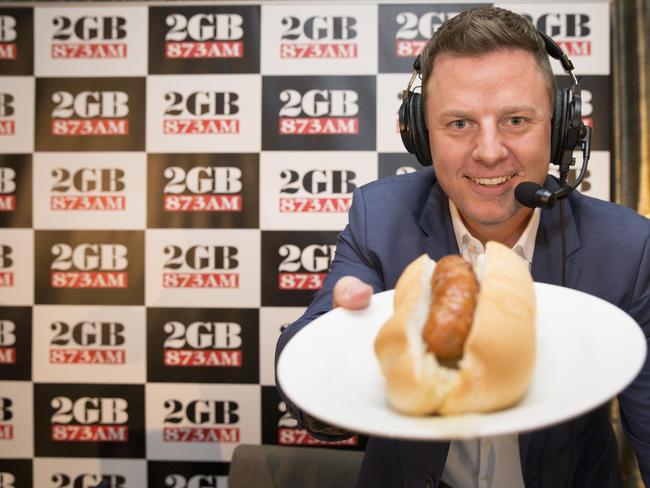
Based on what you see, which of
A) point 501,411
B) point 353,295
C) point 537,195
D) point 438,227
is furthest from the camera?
point 438,227

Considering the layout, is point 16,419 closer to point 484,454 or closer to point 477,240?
point 484,454

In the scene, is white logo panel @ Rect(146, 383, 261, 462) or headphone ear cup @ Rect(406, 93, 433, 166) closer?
headphone ear cup @ Rect(406, 93, 433, 166)

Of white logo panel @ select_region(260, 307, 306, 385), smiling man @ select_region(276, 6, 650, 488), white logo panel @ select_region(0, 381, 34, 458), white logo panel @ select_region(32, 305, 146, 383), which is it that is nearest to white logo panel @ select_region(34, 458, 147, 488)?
white logo panel @ select_region(0, 381, 34, 458)

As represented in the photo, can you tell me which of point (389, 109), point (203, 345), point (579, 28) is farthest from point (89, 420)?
point (579, 28)

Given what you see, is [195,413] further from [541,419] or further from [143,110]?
[541,419]

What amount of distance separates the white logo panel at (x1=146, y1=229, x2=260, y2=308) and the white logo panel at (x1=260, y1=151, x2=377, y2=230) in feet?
0.63

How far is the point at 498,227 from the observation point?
1.57 meters

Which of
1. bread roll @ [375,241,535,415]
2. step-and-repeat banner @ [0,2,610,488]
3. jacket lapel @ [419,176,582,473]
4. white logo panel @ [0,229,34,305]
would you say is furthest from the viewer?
white logo panel @ [0,229,34,305]

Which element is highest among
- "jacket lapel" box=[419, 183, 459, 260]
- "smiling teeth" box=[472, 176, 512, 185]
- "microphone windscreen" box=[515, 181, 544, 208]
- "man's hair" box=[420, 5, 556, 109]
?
"man's hair" box=[420, 5, 556, 109]

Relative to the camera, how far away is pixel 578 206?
161 centimetres

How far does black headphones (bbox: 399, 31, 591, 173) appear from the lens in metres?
1.42

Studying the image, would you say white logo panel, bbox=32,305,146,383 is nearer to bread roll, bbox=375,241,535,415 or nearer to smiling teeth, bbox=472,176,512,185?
smiling teeth, bbox=472,176,512,185

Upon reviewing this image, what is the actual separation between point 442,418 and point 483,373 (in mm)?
93

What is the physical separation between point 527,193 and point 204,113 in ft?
6.63
